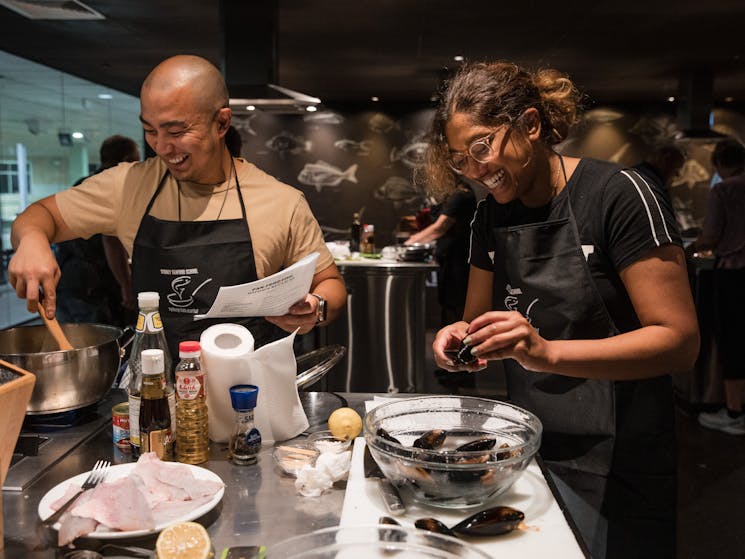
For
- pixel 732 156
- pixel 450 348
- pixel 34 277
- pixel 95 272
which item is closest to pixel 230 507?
pixel 450 348

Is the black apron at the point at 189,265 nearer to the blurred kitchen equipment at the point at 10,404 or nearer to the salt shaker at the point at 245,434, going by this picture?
the salt shaker at the point at 245,434

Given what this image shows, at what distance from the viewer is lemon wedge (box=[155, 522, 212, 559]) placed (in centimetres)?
96

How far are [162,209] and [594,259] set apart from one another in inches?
48.9

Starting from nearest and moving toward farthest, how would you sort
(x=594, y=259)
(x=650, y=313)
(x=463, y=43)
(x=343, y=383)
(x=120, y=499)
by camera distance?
(x=120, y=499), (x=650, y=313), (x=594, y=259), (x=343, y=383), (x=463, y=43)

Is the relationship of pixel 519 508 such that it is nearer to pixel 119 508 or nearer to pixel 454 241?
pixel 119 508

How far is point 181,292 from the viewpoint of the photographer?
1930 mm

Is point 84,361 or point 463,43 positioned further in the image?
point 463,43

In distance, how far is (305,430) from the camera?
1522 millimetres

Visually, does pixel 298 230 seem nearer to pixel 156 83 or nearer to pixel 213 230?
pixel 213 230

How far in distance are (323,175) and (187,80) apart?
332 inches

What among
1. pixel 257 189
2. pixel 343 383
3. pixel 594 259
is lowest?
pixel 343 383

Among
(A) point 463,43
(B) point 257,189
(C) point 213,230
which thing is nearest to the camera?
(C) point 213,230

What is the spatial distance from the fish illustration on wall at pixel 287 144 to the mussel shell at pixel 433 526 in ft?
31.0

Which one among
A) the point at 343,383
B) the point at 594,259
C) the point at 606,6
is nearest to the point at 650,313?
the point at 594,259
